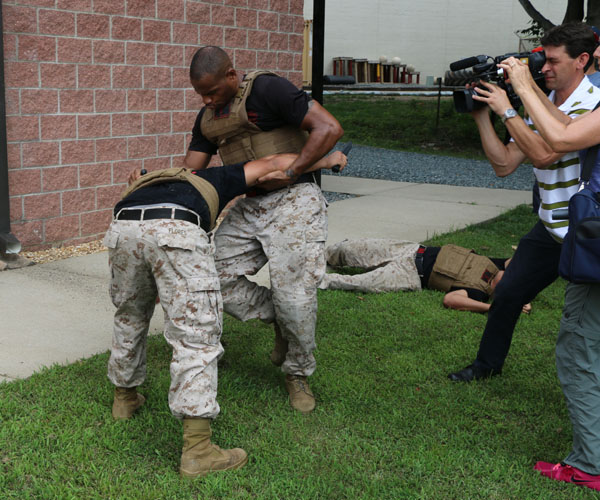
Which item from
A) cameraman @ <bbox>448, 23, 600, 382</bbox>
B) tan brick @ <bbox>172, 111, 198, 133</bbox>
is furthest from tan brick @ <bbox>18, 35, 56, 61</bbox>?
cameraman @ <bbox>448, 23, 600, 382</bbox>

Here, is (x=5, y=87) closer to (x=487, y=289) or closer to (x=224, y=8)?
(x=224, y=8)

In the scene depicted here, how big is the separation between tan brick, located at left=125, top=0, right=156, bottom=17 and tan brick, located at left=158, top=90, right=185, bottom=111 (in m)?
0.76

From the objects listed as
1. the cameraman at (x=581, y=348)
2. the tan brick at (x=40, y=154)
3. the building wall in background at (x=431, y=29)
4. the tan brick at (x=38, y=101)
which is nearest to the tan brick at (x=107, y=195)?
the tan brick at (x=40, y=154)

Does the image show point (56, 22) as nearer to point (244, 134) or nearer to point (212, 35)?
point (212, 35)

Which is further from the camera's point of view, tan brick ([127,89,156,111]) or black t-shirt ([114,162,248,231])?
tan brick ([127,89,156,111])

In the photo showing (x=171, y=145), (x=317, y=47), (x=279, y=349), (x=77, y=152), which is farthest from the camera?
(x=317, y=47)

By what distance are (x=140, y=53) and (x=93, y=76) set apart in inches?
24.5

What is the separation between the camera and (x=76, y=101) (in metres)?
7.10

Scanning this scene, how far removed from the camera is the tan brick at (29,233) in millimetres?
6780

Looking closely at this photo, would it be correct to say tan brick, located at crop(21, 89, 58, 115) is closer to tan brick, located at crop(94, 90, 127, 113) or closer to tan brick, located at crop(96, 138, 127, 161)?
tan brick, located at crop(94, 90, 127, 113)

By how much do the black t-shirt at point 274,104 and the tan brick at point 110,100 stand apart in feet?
12.3

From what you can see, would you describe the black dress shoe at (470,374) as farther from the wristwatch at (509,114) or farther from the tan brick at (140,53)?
the tan brick at (140,53)

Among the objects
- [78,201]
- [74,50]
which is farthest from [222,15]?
[78,201]

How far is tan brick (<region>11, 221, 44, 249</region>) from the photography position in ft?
22.2
